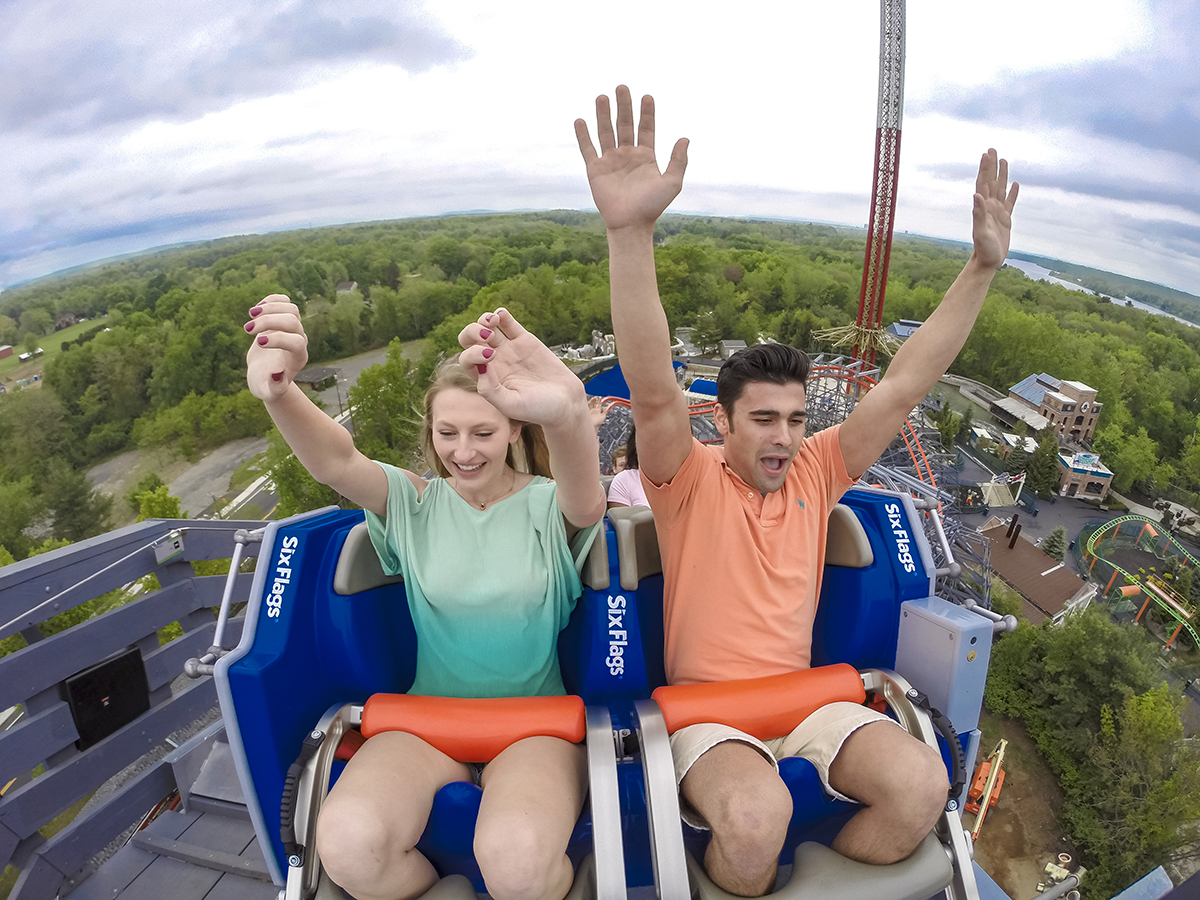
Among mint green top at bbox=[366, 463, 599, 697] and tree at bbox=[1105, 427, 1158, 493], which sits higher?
mint green top at bbox=[366, 463, 599, 697]

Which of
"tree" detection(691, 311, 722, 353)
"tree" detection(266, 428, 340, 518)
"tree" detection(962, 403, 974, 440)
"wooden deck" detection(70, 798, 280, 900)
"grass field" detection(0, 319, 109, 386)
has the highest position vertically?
"wooden deck" detection(70, 798, 280, 900)

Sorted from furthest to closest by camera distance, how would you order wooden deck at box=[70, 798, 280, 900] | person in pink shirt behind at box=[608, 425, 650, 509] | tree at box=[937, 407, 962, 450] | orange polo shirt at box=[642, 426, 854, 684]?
tree at box=[937, 407, 962, 450], person in pink shirt behind at box=[608, 425, 650, 509], wooden deck at box=[70, 798, 280, 900], orange polo shirt at box=[642, 426, 854, 684]

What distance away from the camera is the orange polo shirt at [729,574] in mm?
1771

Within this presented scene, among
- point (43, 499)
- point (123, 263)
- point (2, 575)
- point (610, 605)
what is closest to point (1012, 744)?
point (610, 605)

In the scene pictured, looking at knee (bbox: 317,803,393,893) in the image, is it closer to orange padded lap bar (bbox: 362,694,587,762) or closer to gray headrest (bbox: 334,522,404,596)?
orange padded lap bar (bbox: 362,694,587,762)

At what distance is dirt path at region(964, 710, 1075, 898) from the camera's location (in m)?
9.64

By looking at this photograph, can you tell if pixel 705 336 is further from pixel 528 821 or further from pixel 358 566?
pixel 528 821

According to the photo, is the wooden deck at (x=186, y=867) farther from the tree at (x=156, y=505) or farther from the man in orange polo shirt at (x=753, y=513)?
the tree at (x=156, y=505)

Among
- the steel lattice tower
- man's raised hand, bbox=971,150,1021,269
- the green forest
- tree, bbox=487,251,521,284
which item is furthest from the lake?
man's raised hand, bbox=971,150,1021,269

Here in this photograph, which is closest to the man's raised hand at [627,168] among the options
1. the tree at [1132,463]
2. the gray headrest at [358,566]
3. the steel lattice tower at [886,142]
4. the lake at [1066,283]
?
the gray headrest at [358,566]

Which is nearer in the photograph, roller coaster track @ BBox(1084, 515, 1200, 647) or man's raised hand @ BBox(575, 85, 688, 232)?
man's raised hand @ BBox(575, 85, 688, 232)

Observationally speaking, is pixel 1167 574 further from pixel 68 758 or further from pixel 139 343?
pixel 139 343

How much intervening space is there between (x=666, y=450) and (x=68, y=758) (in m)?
2.50

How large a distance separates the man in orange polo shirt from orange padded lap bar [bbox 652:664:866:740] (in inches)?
1.7
